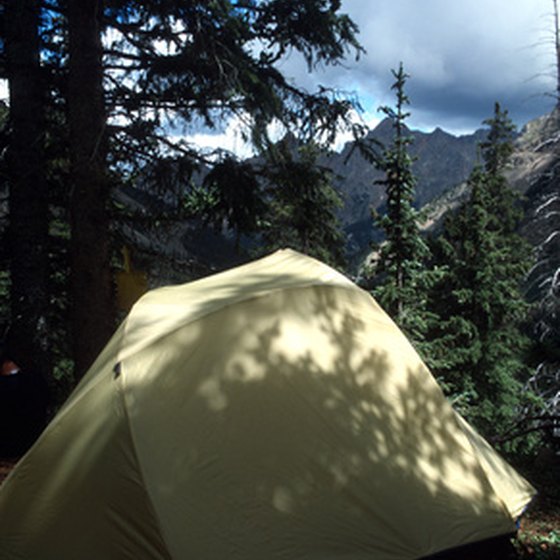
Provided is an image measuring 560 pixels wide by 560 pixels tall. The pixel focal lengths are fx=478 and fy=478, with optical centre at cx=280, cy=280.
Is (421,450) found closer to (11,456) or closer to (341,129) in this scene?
(11,456)

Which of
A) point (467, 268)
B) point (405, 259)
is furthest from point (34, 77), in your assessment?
point (467, 268)

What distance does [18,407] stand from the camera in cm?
570

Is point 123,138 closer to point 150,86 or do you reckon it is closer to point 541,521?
point 150,86

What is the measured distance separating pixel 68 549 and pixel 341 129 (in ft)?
24.1

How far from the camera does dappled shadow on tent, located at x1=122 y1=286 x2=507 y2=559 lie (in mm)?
2971

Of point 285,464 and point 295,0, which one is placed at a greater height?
point 295,0

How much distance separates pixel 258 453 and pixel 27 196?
6420mm

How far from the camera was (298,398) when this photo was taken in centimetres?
345

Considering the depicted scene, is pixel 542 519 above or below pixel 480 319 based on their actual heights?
below

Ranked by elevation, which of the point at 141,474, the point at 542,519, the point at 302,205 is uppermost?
the point at 302,205

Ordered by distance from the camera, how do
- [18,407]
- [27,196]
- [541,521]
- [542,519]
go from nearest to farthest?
[18,407], [541,521], [542,519], [27,196]

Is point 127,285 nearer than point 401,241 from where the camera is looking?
Yes

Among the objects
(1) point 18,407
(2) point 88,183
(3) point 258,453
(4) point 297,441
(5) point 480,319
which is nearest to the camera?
(3) point 258,453

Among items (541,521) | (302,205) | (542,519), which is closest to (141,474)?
(541,521)
